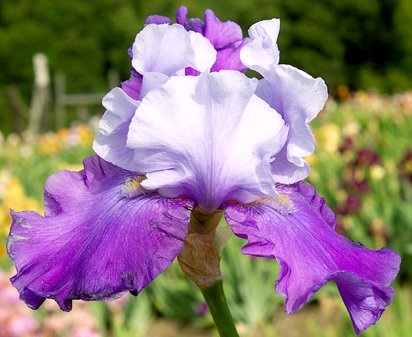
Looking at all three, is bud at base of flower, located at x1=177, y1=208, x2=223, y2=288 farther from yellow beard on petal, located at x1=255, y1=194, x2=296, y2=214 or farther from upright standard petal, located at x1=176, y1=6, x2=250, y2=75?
upright standard petal, located at x1=176, y1=6, x2=250, y2=75

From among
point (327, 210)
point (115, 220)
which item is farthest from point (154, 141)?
point (327, 210)

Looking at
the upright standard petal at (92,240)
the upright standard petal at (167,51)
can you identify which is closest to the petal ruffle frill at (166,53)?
the upright standard petal at (167,51)

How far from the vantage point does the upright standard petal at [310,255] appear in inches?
20.2

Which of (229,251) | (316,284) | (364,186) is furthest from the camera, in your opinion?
(364,186)

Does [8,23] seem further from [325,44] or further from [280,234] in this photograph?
[280,234]

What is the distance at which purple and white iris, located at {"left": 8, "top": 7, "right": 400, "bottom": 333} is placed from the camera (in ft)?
1.71

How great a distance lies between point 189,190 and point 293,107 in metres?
0.14

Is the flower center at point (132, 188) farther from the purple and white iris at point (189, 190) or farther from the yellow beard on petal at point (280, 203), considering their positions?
the yellow beard on petal at point (280, 203)

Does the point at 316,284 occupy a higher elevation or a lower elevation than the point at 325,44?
higher

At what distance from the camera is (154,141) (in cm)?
58

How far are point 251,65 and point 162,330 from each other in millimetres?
2515

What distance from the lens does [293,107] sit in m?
0.63

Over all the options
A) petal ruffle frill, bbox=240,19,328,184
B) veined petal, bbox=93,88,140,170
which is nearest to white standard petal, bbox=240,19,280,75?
petal ruffle frill, bbox=240,19,328,184

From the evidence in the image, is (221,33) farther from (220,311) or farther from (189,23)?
(220,311)
